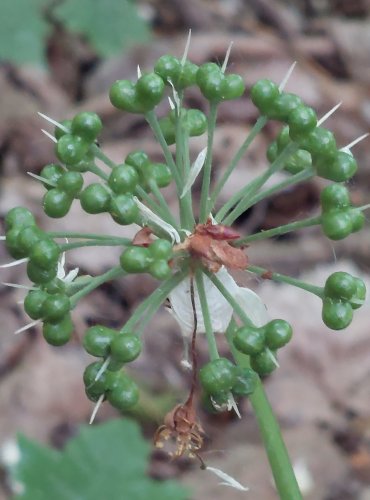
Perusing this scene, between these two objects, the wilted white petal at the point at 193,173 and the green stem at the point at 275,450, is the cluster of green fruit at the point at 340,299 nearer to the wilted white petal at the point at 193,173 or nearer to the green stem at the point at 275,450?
the green stem at the point at 275,450

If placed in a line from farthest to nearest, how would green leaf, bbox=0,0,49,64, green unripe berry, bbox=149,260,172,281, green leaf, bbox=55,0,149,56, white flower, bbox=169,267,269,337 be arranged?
green leaf, bbox=55,0,149,56 < green leaf, bbox=0,0,49,64 < white flower, bbox=169,267,269,337 < green unripe berry, bbox=149,260,172,281

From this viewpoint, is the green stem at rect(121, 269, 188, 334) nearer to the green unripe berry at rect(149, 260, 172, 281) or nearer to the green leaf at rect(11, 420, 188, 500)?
the green unripe berry at rect(149, 260, 172, 281)

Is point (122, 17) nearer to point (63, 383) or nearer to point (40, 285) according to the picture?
point (63, 383)

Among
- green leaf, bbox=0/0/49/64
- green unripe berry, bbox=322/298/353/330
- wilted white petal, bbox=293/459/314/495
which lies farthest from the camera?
green leaf, bbox=0/0/49/64

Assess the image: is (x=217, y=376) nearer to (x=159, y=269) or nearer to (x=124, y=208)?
(x=159, y=269)

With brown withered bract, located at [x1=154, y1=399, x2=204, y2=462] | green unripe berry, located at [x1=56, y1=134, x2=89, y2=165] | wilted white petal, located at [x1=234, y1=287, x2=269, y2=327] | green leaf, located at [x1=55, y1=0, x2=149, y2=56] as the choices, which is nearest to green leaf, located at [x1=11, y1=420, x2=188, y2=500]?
brown withered bract, located at [x1=154, y1=399, x2=204, y2=462]

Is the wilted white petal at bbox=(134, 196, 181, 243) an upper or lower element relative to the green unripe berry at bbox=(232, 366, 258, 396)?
upper
